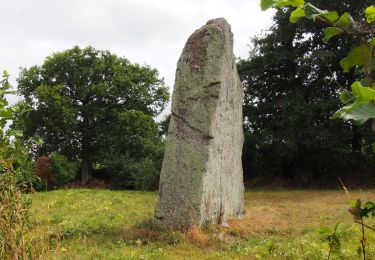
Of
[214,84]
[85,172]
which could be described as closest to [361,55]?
[214,84]

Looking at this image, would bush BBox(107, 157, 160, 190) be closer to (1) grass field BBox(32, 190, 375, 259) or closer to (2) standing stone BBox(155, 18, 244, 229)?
(1) grass field BBox(32, 190, 375, 259)

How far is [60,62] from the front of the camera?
120ft

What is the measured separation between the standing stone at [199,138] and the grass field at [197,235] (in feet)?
1.85

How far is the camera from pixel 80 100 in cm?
3675

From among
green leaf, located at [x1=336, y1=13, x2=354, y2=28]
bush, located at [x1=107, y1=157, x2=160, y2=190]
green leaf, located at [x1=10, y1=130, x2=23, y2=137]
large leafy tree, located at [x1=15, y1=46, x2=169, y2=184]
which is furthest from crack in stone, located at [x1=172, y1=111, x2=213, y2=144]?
large leafy tree, located at [x1=15, y1=46, x2=169, y2=184]

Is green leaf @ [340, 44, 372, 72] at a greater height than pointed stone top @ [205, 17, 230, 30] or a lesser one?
lesser

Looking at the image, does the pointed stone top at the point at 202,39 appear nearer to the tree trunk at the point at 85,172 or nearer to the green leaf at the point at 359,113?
the green leaf at the point at 359,113

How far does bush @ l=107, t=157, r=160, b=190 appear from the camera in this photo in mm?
26938

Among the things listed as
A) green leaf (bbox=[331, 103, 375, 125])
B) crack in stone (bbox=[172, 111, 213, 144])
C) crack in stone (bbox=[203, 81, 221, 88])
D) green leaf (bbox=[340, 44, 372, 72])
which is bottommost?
green leaf (bbox=[331, 103, 375, 125])

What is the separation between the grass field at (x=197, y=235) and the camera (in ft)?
24.4

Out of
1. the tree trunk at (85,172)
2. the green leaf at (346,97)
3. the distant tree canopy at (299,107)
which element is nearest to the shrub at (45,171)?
the tree trunk at (85,172)

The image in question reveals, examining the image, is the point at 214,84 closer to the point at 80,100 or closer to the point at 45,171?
the point at 45,171

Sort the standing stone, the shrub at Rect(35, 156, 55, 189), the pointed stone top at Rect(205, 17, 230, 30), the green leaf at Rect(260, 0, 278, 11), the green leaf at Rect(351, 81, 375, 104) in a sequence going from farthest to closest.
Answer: the shrub at Rect(35, 156, 55, 189) < the pointed stone top at Rect(205, 17, 230, 30) < the standing stone < the green leaf at Rect(260, 0, 278, 11) < the green leaf at Rect(351, 81, 375, 104)

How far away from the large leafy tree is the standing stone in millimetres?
24113
